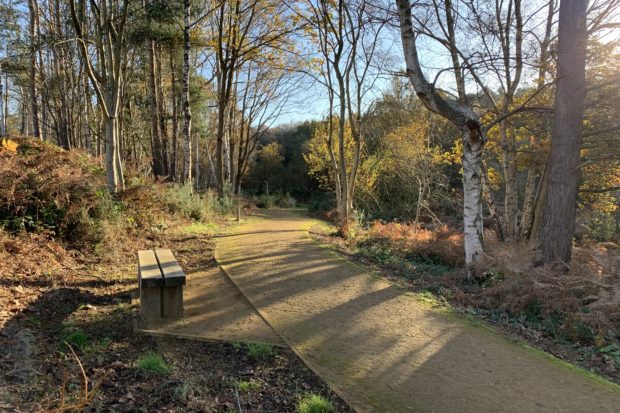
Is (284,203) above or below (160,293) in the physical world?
above

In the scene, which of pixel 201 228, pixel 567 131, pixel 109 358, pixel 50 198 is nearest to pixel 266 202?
pixel 201 228

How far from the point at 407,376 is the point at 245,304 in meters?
2.78

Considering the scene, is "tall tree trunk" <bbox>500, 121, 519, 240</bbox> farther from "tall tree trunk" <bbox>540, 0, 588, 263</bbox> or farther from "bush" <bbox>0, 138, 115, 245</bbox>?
"bush" <bbox>0, 138, 115, 245</bbox>

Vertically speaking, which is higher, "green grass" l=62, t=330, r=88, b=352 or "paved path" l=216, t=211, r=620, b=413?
"green grass" l=62, t=330, r=88, b=352

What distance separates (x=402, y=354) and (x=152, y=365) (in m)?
2.48

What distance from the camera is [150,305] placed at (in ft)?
16.6

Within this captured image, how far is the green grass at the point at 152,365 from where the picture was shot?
3.66m

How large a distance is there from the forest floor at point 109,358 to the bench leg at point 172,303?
1.46 ft

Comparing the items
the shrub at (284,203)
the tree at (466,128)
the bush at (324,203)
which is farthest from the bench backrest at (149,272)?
the shrub at (284,203)

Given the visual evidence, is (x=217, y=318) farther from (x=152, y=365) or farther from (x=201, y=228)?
(x=201, y=228)

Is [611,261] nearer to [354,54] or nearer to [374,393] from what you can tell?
[374,393]

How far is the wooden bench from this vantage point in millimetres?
5047

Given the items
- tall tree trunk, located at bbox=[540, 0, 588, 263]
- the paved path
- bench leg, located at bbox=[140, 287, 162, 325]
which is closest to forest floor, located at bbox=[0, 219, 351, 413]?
bench leg, located at bbox=[140, 287, 162, 325]

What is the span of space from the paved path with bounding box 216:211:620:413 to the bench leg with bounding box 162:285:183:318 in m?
Answer: 1.07
